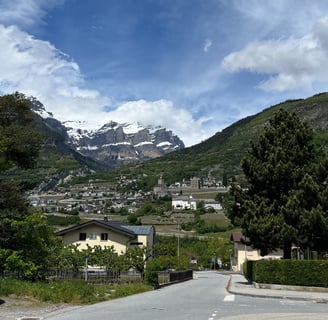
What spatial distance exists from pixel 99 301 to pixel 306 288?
13.2 meters

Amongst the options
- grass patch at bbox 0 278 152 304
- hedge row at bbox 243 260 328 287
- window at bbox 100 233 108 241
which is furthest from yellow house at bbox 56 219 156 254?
grass patch at bbox 0 278 152 304

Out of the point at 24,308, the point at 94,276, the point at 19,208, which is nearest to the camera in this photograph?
the point at 24,308

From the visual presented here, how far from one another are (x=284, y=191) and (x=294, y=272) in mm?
5996

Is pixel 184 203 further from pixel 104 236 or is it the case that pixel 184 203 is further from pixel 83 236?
pixel 104 236

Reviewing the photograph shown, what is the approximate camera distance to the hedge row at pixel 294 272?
28.4 m

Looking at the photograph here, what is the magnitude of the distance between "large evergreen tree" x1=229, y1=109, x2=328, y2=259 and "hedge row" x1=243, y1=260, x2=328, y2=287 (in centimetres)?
156

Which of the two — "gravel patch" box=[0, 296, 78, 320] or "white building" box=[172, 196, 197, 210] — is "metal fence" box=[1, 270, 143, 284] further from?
"white building" box=[172, 196, 197, 210]

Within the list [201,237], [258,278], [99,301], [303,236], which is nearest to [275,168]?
[303,236]

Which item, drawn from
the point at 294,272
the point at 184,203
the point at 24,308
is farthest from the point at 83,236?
the point at 184,203

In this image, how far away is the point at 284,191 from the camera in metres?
33.3

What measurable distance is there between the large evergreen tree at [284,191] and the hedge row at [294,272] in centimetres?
156

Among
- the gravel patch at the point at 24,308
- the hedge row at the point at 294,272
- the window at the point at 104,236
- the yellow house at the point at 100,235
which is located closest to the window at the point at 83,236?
the yellow house at the point at 100,235

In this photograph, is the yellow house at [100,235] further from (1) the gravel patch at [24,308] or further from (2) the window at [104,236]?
(1) the gravel patch at [24,308]

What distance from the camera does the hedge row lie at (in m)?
28.4
